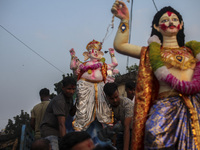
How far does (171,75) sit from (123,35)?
33.6 inches

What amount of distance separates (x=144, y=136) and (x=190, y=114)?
21.9 inches

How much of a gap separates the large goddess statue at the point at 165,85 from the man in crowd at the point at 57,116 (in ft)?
3.73

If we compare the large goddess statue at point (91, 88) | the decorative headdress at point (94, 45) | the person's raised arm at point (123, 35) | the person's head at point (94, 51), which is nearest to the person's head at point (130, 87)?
the large goddess statue at point (91, 88)

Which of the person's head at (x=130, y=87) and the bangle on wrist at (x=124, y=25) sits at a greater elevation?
the bangle on wrist at (x=124, y=25)

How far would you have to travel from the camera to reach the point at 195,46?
360cm

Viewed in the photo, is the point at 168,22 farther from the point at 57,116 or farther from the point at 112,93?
the point at 57,116

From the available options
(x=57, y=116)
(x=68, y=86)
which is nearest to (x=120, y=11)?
(x=68, y=86)

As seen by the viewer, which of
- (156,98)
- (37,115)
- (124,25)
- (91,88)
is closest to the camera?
(156,98)

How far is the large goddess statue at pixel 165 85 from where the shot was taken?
3.10m

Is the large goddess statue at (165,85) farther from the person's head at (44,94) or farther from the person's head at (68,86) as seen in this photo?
the person's head at (44,94)

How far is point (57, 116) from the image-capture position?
4234mm

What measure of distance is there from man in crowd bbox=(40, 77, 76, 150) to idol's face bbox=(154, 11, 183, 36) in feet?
5.08

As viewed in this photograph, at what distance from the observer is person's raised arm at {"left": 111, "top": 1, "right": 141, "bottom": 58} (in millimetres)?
3703

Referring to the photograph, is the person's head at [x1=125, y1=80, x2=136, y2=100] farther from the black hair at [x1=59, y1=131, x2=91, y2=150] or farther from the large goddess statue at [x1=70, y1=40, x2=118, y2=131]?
the black hair at [x1=59, y1=131, x2=91, y2=150]
